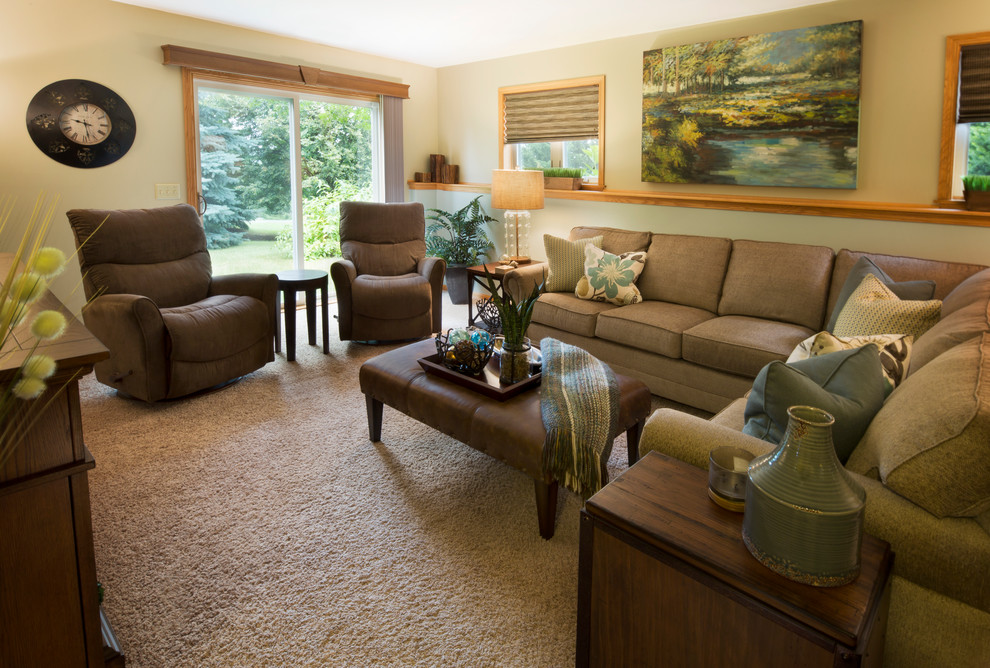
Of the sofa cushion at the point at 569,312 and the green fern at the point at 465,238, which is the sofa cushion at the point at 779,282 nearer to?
the sofa cushion at the point at 569,312

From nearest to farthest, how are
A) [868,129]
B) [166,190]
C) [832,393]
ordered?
[832,393] → [868,129] → [166,190]

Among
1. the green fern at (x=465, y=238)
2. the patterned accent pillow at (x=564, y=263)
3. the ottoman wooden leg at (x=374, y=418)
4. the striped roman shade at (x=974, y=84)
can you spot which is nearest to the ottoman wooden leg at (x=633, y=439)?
the ottoman wooden leg at (x=374, y=418)

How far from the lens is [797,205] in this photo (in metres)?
3.99

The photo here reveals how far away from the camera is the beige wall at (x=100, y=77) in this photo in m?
4.02

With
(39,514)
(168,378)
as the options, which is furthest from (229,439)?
(39,514)

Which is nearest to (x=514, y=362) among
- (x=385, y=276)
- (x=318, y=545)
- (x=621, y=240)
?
(x=318, y=545)

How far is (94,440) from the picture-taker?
10.1 feet

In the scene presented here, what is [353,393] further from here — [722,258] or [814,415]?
[814,415]

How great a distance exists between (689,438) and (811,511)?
55cm

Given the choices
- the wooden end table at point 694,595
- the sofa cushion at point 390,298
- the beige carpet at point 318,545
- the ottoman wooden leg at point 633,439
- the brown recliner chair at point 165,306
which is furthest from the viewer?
the sofa cushion at point 390,298

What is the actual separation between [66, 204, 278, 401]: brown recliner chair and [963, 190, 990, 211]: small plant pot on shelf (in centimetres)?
399

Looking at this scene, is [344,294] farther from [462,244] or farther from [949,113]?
[949,113]

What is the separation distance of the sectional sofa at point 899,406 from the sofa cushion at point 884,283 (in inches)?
7.9

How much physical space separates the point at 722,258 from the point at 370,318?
2.40 metres
